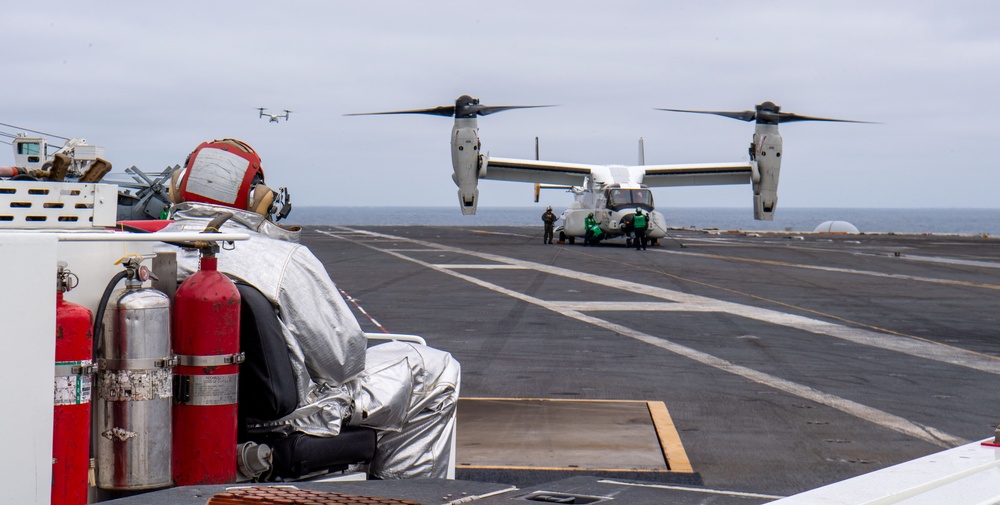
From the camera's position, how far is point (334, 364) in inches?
144

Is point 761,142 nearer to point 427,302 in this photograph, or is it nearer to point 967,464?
point 427,302

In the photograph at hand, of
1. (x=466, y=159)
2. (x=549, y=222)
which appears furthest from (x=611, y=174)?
(x=466, y=159)

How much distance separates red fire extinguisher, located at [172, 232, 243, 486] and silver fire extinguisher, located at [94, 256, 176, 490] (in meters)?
0.07

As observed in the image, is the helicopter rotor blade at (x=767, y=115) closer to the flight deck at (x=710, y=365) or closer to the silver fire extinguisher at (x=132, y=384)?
the flight deck at (x=710, y=365)

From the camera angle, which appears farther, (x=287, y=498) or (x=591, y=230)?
(x=591, y=230)

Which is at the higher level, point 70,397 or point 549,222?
point 70,397

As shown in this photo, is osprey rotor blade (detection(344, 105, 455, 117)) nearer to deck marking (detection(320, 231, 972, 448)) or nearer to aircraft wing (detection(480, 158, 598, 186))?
aircraft wing (detection(480, 158, 598, 186))

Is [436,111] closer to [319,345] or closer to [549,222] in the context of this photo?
[549,222]

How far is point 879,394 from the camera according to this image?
841 cm

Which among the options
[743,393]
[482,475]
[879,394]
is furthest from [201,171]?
[879,394]

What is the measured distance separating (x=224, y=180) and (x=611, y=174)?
37654 millimetres

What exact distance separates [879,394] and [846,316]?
7097 millimetres

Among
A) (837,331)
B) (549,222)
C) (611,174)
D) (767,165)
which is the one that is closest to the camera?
(837,331)

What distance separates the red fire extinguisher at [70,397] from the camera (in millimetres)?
2721
